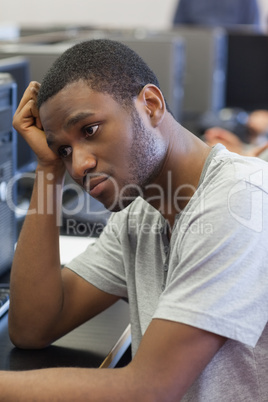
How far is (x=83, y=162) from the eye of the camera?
3.15 feet

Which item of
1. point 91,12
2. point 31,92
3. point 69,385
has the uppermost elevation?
point 31,92

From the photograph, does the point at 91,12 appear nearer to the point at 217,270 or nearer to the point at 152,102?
the point at 152,102

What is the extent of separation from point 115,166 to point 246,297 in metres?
0.28

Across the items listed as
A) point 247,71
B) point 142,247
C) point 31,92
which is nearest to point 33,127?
point 31,92

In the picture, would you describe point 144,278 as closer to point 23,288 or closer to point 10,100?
point 23,288

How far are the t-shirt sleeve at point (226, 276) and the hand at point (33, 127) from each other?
41 centimetres

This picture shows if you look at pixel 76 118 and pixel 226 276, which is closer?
pixel 226 276

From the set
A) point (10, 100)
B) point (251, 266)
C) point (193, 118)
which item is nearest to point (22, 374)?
point (251, 266)

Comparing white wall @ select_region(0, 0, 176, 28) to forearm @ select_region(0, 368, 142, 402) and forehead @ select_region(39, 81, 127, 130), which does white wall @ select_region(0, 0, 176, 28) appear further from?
forearm @ select_region(0, 368, 142, 402)

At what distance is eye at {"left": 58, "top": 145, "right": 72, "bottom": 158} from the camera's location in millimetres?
1005

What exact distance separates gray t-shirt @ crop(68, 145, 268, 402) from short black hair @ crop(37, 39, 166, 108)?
0.17 m

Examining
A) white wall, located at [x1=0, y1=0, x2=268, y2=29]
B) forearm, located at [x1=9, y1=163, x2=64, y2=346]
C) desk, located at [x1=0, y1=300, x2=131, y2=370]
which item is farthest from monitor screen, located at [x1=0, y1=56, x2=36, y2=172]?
white wall, located at [x1=0, y1=0, x2=268, y2=29]

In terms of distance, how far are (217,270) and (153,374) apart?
6.1 inches

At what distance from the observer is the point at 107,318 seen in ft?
4.06
